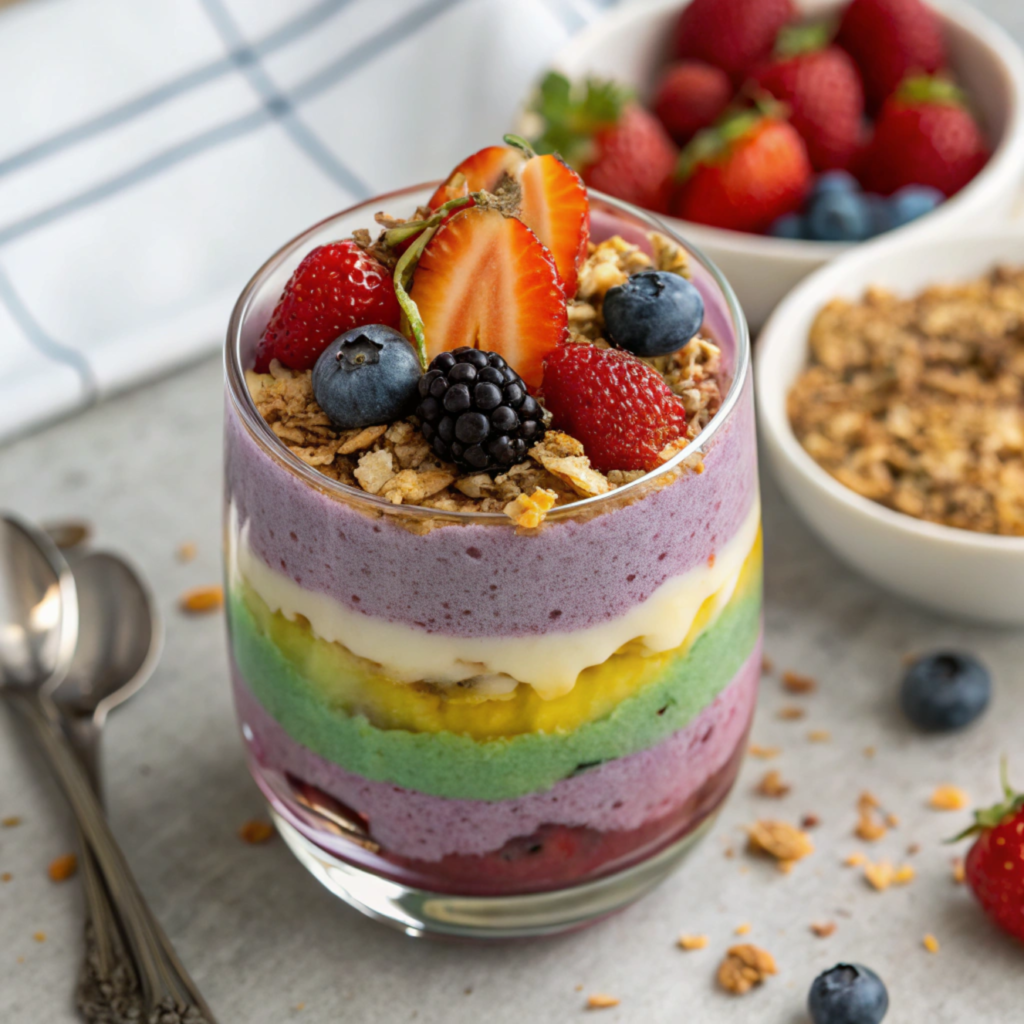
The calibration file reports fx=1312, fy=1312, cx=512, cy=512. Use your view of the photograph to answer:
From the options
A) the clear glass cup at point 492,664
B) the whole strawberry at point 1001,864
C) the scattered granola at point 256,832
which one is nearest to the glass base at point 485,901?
the clear glass cup at point 492,664

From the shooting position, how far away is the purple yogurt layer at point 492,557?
2.89ft

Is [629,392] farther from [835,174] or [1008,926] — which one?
[835,174]

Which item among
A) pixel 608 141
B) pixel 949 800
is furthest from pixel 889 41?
pixel 949 800

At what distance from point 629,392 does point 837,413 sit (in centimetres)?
81

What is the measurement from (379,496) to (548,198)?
11.1 inches

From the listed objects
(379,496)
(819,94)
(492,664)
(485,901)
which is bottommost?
(485,901)

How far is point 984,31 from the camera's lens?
2.08 meters

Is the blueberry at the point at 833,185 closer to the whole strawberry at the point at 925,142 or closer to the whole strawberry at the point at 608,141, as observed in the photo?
the whole strawberry at the point at 925,142

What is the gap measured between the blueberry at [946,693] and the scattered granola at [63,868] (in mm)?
890

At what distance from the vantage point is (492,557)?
88 cm

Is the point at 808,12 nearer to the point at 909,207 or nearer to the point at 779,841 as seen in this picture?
the point at 909,207

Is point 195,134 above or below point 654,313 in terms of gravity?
below

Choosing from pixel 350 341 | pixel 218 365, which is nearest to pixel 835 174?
pixel 218 365

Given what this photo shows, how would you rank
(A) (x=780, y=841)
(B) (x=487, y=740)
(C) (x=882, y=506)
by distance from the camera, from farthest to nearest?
(C) (x=882, y=506), (A) (x=780, y=841), (B) (x=487, y=740)
